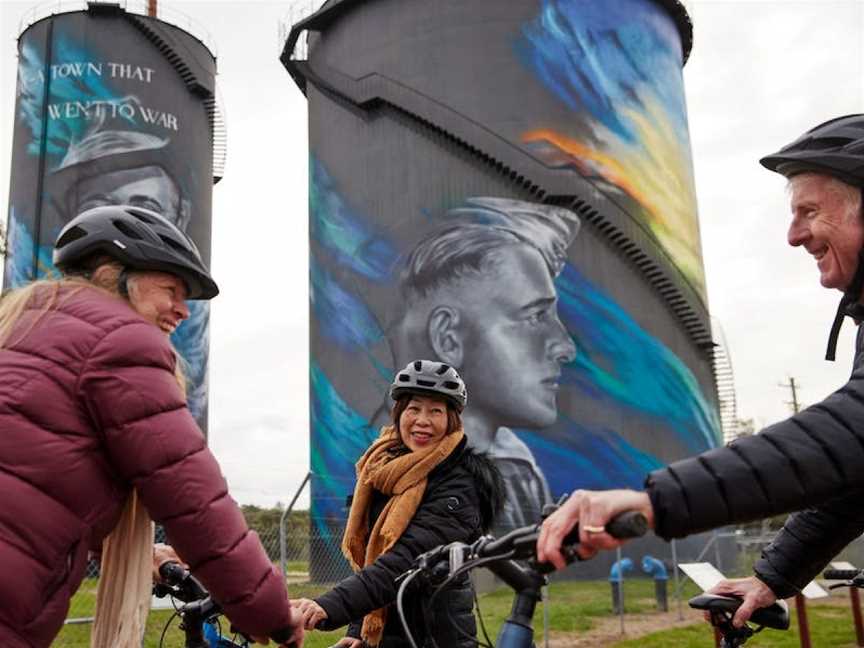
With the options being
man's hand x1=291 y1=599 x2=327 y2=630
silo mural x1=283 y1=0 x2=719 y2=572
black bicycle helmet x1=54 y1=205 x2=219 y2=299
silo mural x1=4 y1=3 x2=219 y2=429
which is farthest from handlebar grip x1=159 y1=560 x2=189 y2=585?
silo mural x1=4 y1=3 x2=219 y2=429

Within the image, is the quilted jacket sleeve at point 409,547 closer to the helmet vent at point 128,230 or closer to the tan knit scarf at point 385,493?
the tan knit scarf at point 385,493

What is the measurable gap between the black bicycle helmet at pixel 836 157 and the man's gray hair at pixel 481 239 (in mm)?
21294

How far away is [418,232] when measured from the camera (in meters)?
24.7

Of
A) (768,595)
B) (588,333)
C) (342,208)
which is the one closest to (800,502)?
(768,595)

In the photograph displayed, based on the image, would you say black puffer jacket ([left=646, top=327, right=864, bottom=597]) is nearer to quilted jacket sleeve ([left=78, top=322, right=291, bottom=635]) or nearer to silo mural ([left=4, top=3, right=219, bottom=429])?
quilted jacket sleeve ([left=78, top=322, right=291, bottom=635])

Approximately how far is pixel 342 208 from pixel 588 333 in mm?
7857

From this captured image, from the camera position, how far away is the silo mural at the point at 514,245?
76.9 ft

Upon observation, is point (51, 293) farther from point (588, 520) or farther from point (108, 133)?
point (108, 133)

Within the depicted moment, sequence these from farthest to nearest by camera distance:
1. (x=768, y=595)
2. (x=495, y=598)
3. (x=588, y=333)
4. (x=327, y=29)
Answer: (x=327, y=29)
(x=588, y=333)
(x=495, y=598)
(x=768, y=595)

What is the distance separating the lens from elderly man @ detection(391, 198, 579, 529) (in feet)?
75.8

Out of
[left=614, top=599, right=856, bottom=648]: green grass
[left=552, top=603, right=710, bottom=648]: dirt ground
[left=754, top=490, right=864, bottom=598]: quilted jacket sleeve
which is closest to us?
[left=754, top=490, right=864, bottom=598]: quilted jacket sleeve

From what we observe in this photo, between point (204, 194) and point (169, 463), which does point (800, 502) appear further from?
point (204, 194)

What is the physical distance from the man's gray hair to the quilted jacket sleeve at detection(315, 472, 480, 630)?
20.3 meters

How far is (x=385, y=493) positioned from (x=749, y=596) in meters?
1.49
